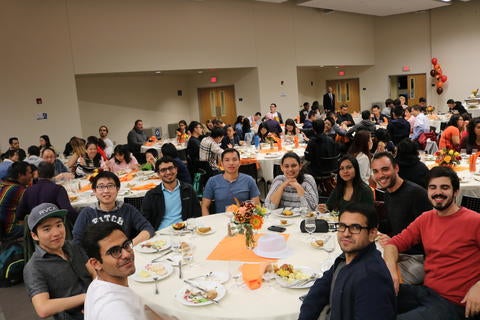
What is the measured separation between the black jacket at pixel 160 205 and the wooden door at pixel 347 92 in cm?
1515

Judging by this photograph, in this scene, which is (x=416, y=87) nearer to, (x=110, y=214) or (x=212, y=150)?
(x=212, y=150)

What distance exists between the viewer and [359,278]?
1795 mm

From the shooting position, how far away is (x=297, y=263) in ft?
8.81

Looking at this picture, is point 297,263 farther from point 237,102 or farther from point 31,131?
point 237,102

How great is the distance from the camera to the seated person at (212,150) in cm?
694

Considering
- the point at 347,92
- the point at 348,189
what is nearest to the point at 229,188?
the point at 348,189

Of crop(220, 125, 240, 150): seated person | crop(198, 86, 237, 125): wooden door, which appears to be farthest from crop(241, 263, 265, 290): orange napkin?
crop(198, 86, 237, 125): wooden door

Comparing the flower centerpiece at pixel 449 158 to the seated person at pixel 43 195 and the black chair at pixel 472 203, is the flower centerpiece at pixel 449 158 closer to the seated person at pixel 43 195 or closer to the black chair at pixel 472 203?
the black chair at pixel 472 203

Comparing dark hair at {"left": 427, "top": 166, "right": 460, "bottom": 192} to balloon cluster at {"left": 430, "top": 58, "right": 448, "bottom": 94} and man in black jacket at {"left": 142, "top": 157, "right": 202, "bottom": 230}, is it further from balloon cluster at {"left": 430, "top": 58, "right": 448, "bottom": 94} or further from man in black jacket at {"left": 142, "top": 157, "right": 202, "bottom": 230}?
balloon cluster at {"left": 430, "top": 58, "right": 448, "bottom": 94}

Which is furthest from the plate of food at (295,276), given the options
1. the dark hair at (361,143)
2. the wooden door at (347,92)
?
the wooden door at (347,92)

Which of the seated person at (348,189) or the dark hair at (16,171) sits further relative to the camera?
the dark hair at (16,171)

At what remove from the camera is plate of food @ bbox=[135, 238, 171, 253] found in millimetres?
3041

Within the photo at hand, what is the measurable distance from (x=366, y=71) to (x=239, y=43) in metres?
7.10

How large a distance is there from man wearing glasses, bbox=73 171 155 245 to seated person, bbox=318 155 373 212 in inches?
61.5
